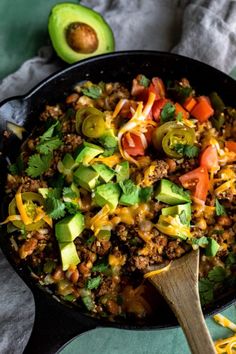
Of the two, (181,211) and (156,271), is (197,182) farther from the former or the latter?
(156,271)

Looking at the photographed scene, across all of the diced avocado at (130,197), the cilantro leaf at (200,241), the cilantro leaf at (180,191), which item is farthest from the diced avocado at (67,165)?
the cilantro leaf at (200,241)

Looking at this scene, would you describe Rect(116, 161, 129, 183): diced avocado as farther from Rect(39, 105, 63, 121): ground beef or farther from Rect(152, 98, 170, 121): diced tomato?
Rect(39, 105, 63, 121): ground beef

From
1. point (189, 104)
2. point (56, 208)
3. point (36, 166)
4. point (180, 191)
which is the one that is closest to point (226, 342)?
point (180, 191)

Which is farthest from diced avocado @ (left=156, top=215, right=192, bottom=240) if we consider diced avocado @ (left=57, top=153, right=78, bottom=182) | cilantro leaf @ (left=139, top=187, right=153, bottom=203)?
diced avocado @ (left=57, top=153, right=78, bottom=182)

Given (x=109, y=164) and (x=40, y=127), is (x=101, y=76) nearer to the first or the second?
(x=40, y=127)

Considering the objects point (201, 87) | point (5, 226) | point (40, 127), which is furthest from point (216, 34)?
point (5, 226)

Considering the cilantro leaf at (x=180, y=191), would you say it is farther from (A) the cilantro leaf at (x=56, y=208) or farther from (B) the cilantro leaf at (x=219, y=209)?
(A) the cilantro leaf at (x=56, y=208)
